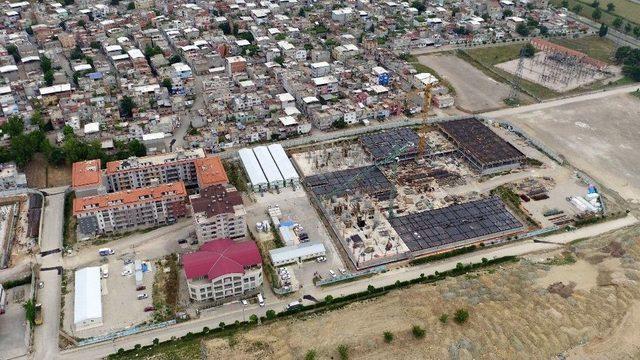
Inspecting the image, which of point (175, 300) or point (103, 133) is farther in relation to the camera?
point (103, 133)

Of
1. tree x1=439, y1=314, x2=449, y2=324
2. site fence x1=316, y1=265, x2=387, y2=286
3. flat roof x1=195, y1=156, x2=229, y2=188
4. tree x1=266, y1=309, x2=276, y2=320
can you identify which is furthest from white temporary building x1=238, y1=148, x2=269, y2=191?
tree x1=439, y1=314, x2=449, y2=324

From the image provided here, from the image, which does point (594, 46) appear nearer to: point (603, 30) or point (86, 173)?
point (603, 30)

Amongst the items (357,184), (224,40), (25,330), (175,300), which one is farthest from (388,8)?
(25,330)

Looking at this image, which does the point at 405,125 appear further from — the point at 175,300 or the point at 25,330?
the point at 25,330

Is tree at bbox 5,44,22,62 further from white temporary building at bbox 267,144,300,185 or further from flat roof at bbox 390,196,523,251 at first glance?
flat roof at bbox 390,196,523,251

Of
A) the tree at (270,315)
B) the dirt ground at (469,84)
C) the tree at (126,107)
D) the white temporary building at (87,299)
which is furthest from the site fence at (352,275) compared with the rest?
the tree at (126,107)

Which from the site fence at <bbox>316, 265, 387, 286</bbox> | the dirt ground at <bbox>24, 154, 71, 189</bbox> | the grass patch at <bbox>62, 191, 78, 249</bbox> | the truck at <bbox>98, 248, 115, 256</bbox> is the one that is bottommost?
the dirt ground at <bbox>24, 154, 71, 189</bbox>
